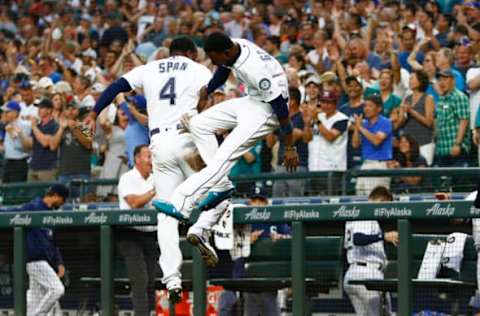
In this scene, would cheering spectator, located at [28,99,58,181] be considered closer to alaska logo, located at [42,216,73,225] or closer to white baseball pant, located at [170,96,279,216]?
alaska logo, located at [42,216,73,225]

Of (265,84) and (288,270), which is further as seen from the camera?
(288,270)

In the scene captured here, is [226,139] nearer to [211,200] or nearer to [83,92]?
[211,200]

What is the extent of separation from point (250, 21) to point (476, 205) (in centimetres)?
954

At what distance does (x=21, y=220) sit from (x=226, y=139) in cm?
223

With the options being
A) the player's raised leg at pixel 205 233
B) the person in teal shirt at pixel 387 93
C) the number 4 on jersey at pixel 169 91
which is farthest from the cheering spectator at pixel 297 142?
the player's raised leg at pixel 205 233

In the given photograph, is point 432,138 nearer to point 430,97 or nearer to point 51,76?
point 430,97

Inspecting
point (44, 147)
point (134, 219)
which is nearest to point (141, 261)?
point (134, 219)

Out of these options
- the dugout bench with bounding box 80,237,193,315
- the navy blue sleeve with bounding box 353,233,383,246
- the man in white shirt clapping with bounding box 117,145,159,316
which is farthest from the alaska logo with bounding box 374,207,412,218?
the man in white shirt clapping with bounding box 117,145,159,316

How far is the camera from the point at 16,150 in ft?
53.0

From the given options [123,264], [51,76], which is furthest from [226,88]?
[123,264]

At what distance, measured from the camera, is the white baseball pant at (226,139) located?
9133 millimetres

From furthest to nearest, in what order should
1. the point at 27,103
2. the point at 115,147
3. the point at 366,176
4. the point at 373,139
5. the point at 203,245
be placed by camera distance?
the point at 27,103 → the point at 115,147 → the point at 373,139 → the point at 366,176 → the point at 203,245

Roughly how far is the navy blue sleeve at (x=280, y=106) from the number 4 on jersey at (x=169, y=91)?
0.99 metres

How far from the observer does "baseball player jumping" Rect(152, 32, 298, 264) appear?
29.6 ft
